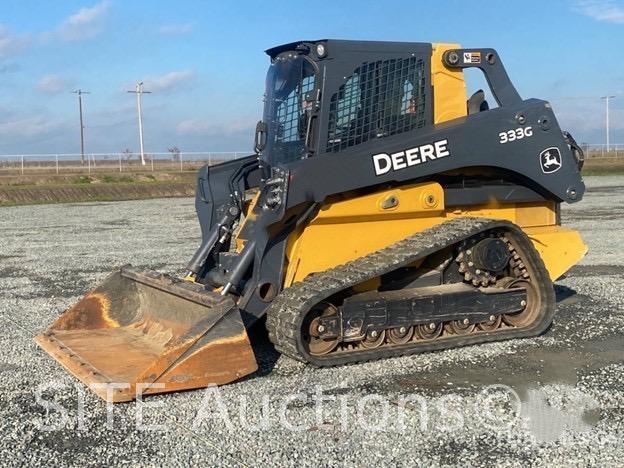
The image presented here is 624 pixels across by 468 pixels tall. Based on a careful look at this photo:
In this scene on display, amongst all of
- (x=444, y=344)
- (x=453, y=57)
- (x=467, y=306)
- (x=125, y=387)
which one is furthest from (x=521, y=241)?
(x=125, y=387)

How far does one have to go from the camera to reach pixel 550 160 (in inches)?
292

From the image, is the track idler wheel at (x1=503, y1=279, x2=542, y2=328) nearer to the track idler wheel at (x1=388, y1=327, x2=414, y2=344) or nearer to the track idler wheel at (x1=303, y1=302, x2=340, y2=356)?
the track idler wheel at (x1=388, y1=327, x2=414, y2=344)

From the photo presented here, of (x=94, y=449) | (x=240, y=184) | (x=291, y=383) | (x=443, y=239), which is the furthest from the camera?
(x=240, y=184)

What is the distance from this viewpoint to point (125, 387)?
5320 mm

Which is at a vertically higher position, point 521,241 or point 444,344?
point 521,241

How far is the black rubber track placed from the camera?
19.6ft

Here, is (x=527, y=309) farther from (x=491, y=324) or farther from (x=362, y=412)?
(x=362, y=412)

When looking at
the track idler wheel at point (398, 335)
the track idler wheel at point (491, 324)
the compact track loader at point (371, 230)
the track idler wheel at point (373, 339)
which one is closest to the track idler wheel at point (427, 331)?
the compact track loader at point (371, 230)

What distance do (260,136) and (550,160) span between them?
294 centimetres

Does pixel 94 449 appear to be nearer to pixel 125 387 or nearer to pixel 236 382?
pixel 125 387

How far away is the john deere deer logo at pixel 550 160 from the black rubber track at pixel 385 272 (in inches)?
32.4

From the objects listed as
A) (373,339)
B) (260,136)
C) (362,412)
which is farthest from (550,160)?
(362,412)

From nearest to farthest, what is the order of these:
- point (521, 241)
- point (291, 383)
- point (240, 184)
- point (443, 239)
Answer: point (291, 383)
point (443, 239)
point (521, 241)
point (240, 184)

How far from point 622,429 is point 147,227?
16030 millimetres
